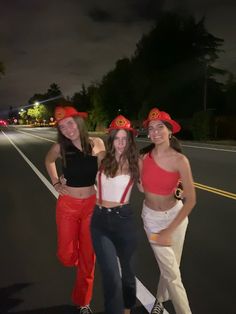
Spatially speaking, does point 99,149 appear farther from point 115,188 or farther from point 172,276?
point 172,276

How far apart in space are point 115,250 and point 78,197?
2.53ft

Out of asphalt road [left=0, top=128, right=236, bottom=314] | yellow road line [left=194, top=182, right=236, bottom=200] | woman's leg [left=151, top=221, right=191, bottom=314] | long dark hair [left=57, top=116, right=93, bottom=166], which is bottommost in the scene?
yellow road line [left=194, top=182, right=236, bottom=200]

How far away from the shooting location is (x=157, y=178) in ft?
12.2

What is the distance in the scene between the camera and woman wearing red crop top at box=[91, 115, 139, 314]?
11.9 feet

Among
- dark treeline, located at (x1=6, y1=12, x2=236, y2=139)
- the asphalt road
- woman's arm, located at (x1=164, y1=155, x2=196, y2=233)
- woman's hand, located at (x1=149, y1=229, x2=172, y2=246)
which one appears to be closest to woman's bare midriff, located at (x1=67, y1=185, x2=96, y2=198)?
woman's hand, located at (x1=149, y1=229, x2=172, y2=246)

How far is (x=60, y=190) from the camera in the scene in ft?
14.3

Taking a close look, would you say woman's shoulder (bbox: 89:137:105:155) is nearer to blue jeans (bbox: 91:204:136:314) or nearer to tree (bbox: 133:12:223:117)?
blue jeans (bbox: 91:204:136:314)

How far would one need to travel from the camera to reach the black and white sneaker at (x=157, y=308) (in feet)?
13.6

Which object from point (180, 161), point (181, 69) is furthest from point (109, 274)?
point (181, 69)

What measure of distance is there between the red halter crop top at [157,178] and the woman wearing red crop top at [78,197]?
62 cm

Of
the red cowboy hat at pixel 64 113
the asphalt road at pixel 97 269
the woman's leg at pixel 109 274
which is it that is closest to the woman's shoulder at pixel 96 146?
the red cowboy hat at pixel 64 113

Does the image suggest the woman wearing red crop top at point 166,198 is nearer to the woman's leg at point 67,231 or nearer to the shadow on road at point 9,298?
the woman's leg at point 67,231

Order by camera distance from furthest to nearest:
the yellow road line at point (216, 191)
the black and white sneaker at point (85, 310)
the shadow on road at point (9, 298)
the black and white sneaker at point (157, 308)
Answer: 1. the yellow road line at point (216, 191)
2. the shadow on road at point (9, 298)
3. the black and white sneaker at point (85, 310)
4. the black and white sneaker at point (157, 308)

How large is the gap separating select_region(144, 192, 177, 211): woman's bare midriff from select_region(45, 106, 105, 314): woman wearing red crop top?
2.31ft
